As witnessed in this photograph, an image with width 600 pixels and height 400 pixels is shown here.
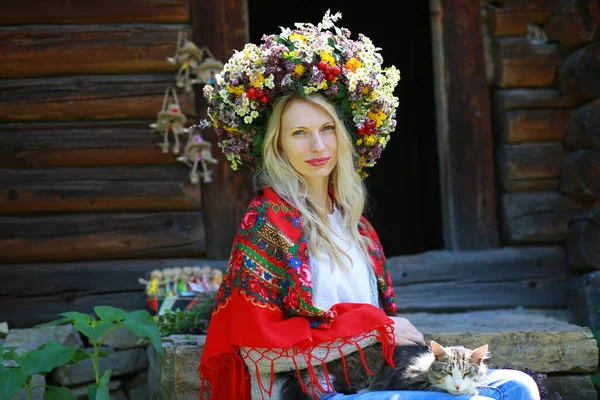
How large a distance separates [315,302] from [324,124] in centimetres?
66

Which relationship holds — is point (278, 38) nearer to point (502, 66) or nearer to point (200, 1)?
point (200, 1)

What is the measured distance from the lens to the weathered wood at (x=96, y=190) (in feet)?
15.4

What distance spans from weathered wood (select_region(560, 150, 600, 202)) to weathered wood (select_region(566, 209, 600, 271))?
111mm

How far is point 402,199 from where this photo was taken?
7.78m

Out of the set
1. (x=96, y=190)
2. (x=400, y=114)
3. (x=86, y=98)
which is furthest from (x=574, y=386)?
(x=400, y=114)

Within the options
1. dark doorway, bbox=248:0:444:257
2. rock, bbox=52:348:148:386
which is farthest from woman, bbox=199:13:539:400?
dark doorway, bbox=248:0:444:257

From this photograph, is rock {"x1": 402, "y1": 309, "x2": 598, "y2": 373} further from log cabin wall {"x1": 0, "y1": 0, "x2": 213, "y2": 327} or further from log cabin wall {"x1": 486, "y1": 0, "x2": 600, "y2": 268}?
log cabin wall {"x1": 0, "y1": 0, "x2": 213, "y2": 327}

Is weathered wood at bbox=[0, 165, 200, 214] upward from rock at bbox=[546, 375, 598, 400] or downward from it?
upward

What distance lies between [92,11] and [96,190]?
108 centimetres

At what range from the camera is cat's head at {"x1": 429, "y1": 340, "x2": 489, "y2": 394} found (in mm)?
2484

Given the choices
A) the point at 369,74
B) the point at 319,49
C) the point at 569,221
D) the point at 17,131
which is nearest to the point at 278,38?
the point at 319,49

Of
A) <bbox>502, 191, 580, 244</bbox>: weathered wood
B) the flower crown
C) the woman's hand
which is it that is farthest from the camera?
<bbox>502, 191, 580, 244</bbox>: weathered wood

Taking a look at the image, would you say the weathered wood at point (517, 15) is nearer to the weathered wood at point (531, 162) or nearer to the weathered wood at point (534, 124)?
the weathered wood at point (534, 124)

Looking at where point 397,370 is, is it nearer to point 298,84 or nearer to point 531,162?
point 298,84
